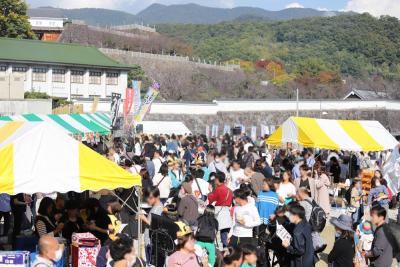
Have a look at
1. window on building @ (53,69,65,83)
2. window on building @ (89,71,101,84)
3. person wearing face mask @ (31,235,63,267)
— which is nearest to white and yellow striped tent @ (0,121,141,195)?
person wearing face mask @ (31,235,63,267)

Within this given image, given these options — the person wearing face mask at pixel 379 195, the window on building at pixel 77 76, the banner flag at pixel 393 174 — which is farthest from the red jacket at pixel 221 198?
the window on building at pixel 77 76

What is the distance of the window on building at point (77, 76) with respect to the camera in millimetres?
52594

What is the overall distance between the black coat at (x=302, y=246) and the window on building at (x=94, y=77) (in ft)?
154

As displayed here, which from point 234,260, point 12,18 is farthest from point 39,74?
point 234,260

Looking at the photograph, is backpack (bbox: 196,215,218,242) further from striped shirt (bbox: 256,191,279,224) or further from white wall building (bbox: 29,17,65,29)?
white wall building (bbox: 29,17,65,29)

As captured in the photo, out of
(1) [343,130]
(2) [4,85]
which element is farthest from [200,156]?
(2) [4,85]

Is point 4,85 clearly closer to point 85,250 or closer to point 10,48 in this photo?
point 10,48

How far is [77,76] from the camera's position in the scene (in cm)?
5284

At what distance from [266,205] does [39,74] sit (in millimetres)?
43890

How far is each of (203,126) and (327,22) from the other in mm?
89119

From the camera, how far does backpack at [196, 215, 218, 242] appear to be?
821 centimetres

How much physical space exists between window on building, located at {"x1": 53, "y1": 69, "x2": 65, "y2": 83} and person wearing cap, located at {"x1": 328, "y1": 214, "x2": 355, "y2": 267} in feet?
152

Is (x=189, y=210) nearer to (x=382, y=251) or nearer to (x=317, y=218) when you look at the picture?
(x=317, y=218)

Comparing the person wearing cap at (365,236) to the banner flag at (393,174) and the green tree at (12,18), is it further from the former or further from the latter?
the green tree at (12,18)
